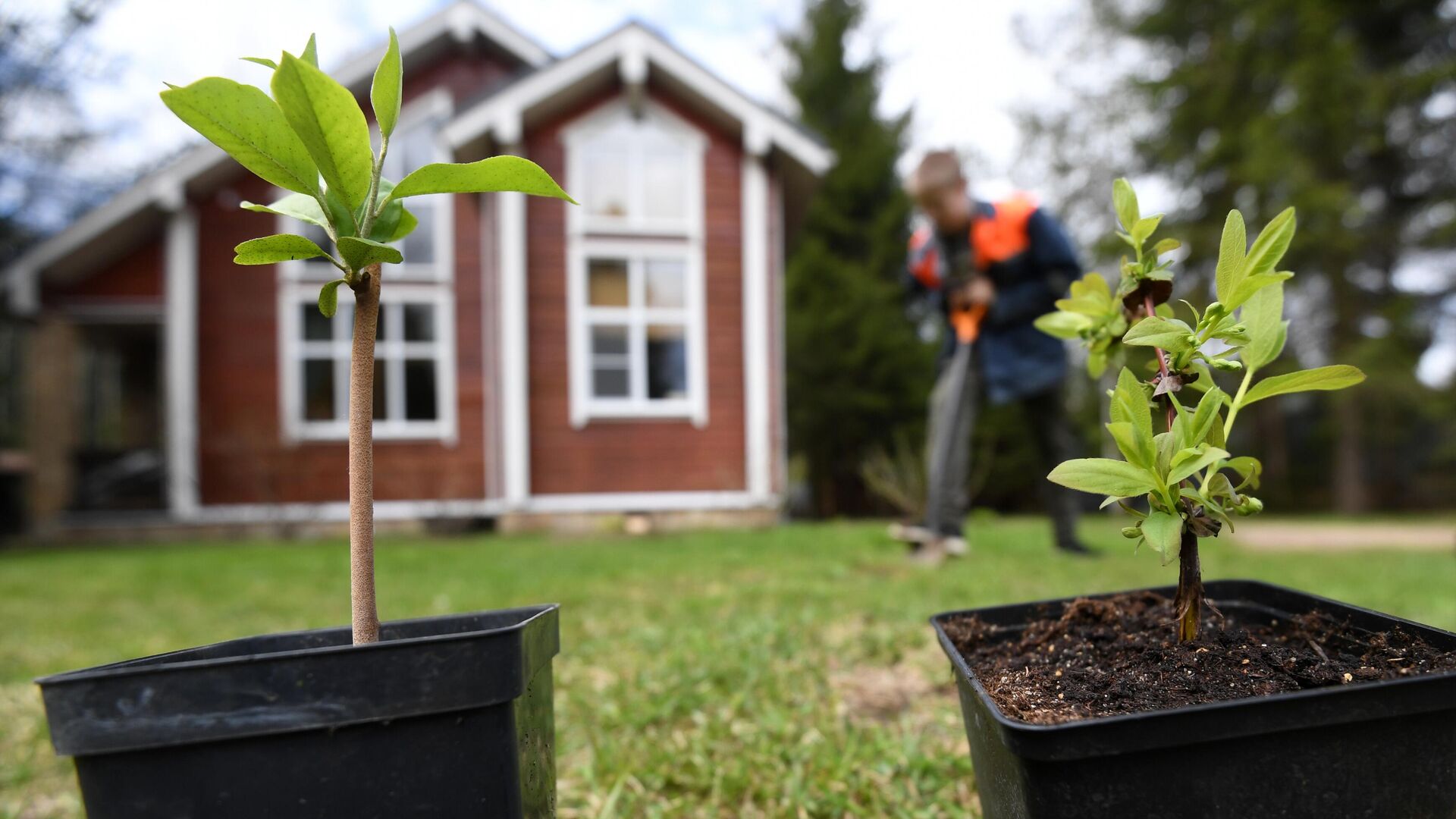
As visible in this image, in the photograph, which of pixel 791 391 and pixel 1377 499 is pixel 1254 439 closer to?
pixel 1377 499

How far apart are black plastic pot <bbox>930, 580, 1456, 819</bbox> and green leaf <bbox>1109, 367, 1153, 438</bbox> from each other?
240mm

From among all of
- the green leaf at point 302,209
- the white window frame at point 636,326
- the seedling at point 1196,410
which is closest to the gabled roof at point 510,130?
the white window frame at point 636,326

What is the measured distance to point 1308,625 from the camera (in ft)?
2.86

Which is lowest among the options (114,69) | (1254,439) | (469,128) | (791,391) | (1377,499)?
(1377,499)

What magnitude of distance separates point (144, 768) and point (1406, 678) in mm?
1009

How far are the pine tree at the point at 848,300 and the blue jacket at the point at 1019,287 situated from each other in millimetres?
8852

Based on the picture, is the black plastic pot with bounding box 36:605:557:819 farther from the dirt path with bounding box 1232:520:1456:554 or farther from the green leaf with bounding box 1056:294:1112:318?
the dirt path with bounding box 1232:520:1456:554

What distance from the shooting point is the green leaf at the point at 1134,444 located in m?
0.73

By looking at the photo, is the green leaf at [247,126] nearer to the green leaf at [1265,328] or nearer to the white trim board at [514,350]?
the green leaf at [1265,328]

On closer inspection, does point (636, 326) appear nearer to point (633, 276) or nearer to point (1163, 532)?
point (633, 276)

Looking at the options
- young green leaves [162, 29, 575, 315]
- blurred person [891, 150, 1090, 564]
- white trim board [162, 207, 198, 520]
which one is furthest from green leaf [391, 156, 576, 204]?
white trim board [162, 207, 198, 520]

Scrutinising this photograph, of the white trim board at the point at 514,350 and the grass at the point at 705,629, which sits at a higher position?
the white trim board at the point at 514,350

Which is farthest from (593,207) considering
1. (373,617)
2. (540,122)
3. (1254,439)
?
(1254,439)

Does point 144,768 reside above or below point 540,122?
below
